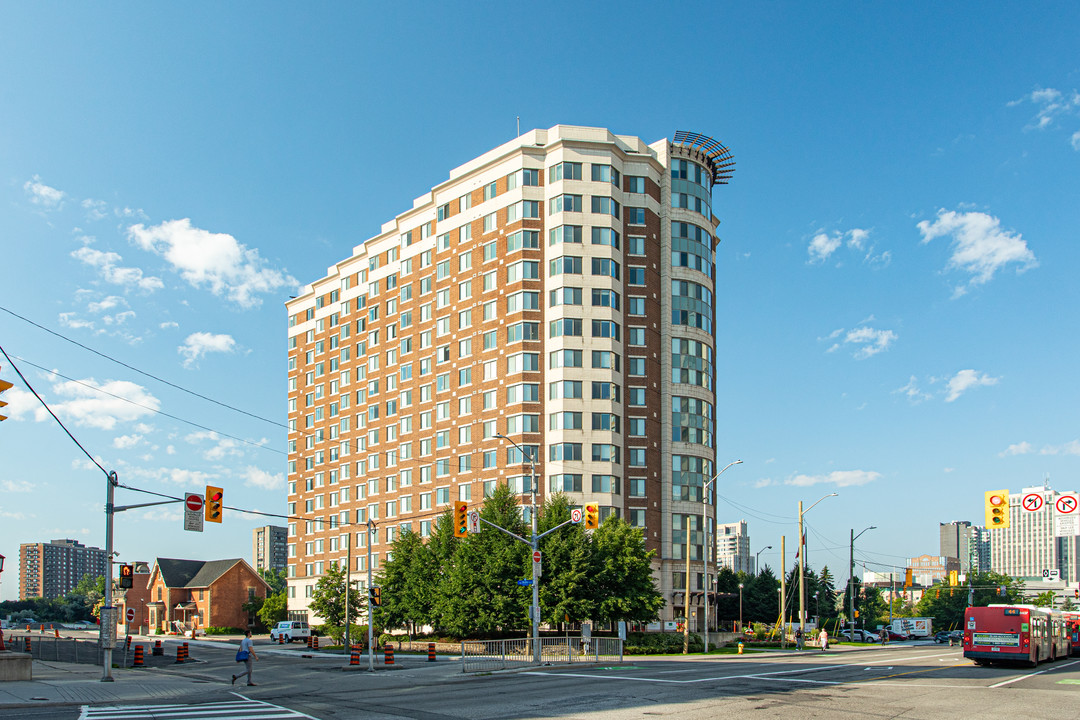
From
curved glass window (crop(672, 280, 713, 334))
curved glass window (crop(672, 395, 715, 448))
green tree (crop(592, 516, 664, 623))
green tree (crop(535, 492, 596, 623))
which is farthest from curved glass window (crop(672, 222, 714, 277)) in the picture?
green tree (crop(535, 492, 596, 623))

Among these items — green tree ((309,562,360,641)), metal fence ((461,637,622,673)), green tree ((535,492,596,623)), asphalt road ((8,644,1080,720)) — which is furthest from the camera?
green tree ((309,562,360,641))

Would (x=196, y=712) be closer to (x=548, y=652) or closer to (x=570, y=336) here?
(x=548, y=652)

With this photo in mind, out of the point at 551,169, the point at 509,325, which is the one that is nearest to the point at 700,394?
the point at 509,325

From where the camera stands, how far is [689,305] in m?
78.1

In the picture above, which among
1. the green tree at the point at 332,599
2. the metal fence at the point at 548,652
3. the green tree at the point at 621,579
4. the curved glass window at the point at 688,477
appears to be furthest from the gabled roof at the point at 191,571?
the metal fence at the point at 548,652

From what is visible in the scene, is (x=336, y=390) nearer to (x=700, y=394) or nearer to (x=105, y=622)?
(x=700, y=394)

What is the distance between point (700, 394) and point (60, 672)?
2082 inches

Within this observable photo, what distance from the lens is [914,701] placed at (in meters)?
23.5

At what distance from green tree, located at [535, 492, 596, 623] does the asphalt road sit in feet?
54.8

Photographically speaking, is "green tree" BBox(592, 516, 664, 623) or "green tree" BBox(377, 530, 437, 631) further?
"green tree" BBox(377, 530, 437, 631)

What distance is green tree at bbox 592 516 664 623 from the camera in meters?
55.8

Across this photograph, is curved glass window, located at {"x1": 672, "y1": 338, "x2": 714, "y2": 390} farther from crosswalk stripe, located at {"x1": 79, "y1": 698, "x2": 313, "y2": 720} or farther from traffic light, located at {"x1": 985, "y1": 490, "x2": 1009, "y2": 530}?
crosswalk stripe, located at {"x1": 79, "y1": 698, "x2": 313, "y2": 720}

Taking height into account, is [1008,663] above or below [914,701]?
below

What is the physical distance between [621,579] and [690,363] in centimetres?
2611
